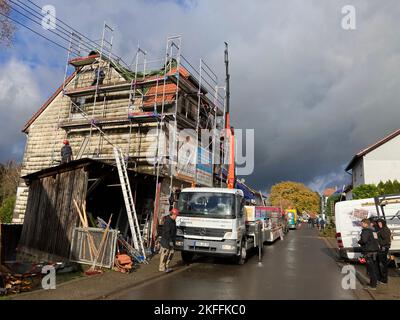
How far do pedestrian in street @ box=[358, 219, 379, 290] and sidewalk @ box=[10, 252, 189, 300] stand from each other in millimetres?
5755

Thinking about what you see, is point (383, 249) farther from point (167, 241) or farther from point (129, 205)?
point (129, 205)

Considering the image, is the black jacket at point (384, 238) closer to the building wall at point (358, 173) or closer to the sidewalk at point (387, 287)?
the sidewalk at point (387, 287)

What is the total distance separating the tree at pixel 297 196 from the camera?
85688mm

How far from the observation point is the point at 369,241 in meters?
8.87

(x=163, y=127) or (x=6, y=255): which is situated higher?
(x=163, y=127)

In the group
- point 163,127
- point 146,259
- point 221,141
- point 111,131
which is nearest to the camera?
point 146,259

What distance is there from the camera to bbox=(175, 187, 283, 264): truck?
1095 centimetres

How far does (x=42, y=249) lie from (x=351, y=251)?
11.8m

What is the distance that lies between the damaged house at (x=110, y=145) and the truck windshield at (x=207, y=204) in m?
3.11

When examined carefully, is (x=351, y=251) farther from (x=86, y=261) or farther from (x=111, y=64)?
(x=111, y=64)

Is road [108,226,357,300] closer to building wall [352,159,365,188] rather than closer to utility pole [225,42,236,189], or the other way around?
utility pole [225,42,236,189]

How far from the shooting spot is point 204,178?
21188 millimetres

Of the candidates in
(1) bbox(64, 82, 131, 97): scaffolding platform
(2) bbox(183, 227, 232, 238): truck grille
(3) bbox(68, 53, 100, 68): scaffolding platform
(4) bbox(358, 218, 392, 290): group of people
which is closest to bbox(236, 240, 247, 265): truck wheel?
(2) bbox(183, 227, 232, 238): truck grille
